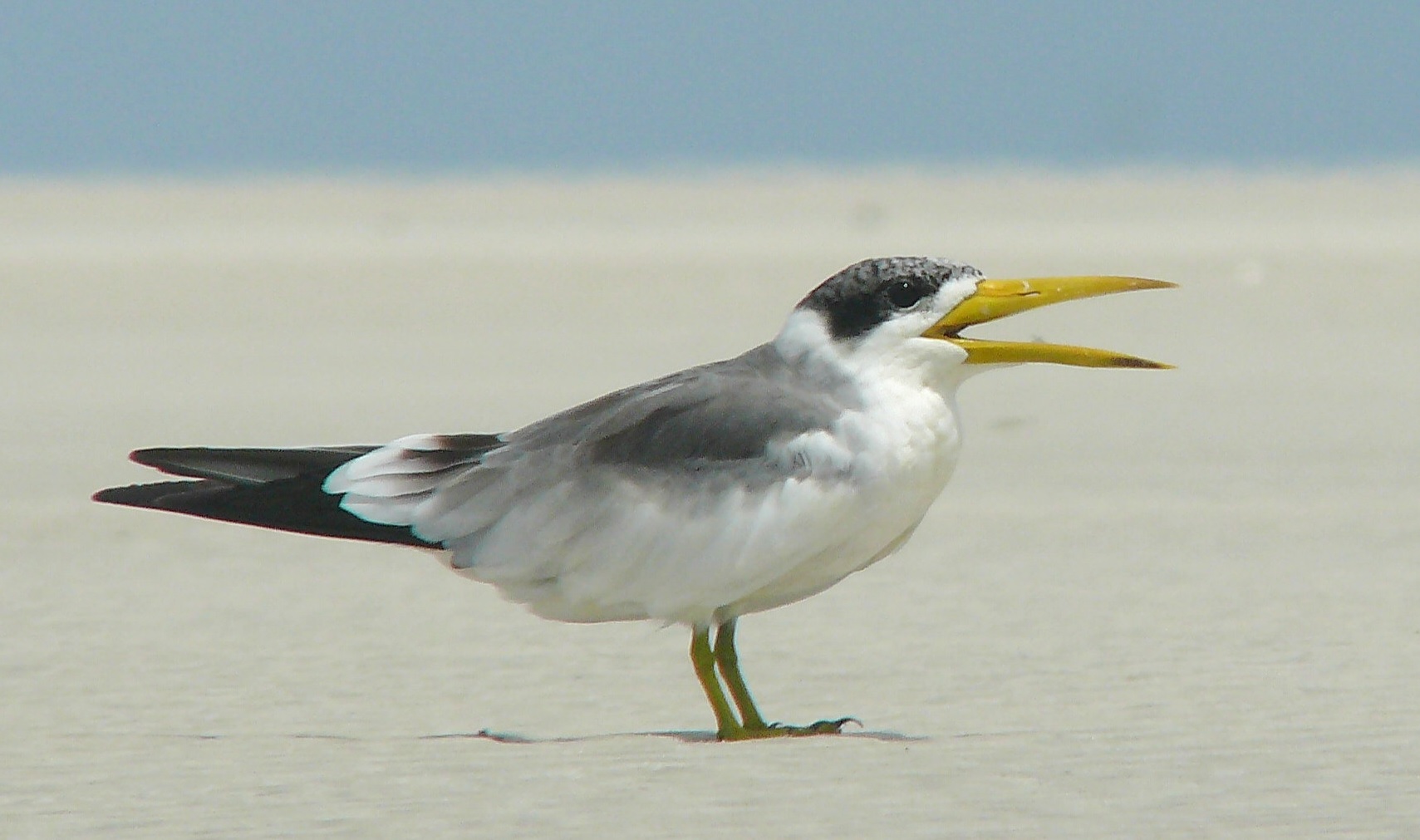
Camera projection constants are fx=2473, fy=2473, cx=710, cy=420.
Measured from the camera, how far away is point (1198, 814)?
Answer: 4258mm

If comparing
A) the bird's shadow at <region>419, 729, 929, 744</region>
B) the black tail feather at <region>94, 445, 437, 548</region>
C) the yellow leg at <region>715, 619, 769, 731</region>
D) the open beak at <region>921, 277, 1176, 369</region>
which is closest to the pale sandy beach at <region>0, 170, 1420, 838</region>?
the bird's shadow at <region>419, 729, 929, 744</region>

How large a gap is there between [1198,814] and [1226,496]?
5.71 meters

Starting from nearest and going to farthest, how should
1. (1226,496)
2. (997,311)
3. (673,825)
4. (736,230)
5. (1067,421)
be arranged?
(673,825) < (997,311) < (1226,496) < (1067,421) < (736,230)

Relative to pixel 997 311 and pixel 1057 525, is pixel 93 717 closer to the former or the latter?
pixel 997 311

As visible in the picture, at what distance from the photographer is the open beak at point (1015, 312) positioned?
16.4 feet

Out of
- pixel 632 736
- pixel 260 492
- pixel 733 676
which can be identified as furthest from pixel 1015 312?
pixel 260 492

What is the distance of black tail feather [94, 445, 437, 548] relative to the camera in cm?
527

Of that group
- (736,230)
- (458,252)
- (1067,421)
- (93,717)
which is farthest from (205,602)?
(736,230)

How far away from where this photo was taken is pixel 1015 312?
504 centimetres

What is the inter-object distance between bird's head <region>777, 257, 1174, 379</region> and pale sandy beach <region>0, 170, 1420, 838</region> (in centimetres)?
79

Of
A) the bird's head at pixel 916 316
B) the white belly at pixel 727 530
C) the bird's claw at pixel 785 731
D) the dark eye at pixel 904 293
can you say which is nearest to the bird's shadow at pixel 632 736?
the bird's claw at pixel 785 731

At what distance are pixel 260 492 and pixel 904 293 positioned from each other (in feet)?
4.81

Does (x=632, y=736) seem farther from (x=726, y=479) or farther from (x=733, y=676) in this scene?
(x=726, y=479)

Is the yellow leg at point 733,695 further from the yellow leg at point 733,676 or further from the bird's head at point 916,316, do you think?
the bird's head at point 916,316
